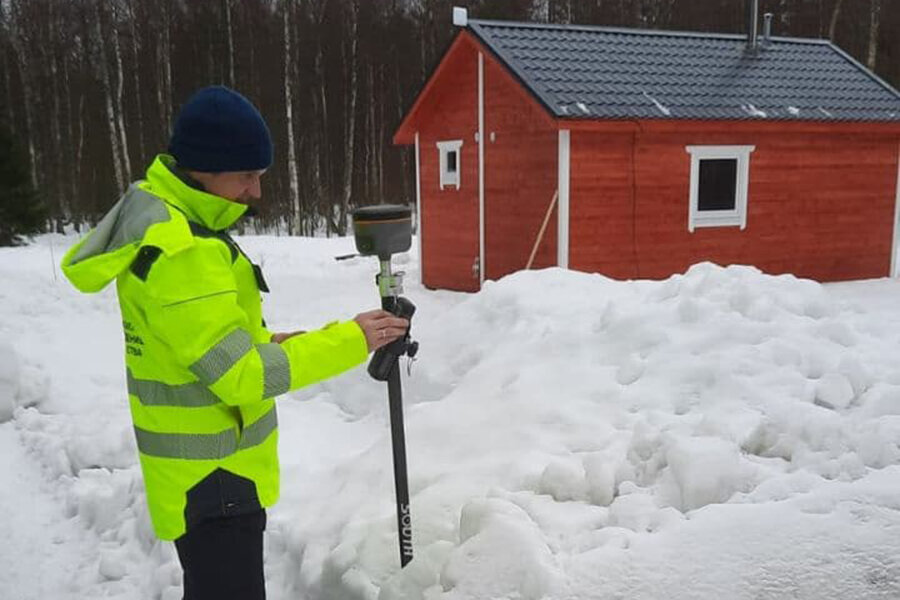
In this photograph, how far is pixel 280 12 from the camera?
25031 mm

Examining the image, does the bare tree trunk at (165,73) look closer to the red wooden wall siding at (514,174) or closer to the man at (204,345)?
the red wooden wall siding at (514,174)

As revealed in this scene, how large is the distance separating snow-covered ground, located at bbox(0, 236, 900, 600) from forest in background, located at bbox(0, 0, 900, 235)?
60.3ft

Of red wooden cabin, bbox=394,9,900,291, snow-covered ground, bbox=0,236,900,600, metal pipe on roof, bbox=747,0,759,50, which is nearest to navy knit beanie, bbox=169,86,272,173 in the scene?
snow-covered ground, bbox=0,236,900,600

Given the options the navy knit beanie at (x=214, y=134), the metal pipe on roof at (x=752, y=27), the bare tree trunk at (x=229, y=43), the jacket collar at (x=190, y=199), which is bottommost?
the jacket collar at (x=190, y=199)

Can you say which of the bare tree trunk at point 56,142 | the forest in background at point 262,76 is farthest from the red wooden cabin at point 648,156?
the bare tree trunk at point 56,142

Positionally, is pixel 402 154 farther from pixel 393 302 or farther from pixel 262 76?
pixel 393 302

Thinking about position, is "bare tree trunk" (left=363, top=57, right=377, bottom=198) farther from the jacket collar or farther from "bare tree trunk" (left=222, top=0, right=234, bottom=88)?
the jacket collar

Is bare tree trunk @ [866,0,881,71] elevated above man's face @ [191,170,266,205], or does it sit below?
above

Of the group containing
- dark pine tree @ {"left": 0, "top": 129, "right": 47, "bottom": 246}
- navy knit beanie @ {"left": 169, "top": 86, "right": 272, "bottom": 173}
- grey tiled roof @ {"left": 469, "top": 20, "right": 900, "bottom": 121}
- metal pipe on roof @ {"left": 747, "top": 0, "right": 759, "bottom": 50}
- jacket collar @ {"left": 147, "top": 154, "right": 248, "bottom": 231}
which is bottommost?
dark pine tree @ {"left": 0, "top": 129, "right": 47, "bottom": 246}

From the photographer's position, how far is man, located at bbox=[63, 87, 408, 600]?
181 centimetres

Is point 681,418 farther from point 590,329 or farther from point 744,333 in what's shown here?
point 590,329

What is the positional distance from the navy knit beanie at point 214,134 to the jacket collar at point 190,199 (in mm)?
46

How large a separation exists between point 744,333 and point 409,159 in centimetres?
2341

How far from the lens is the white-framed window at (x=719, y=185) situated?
10805mm
